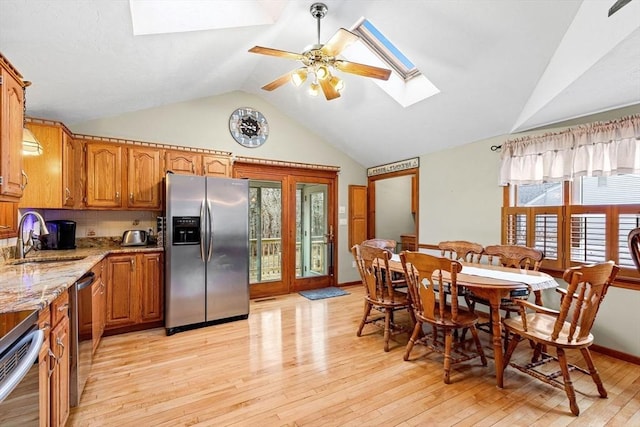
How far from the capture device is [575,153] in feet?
9.59

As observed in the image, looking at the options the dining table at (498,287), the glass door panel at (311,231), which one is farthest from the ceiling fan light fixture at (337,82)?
the glass door panel at (311,231)

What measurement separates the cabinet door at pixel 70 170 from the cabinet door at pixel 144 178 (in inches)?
19.5

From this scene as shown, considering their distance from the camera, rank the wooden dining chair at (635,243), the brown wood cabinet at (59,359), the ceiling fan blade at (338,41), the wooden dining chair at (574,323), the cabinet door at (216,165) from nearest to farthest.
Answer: the wooden dining chair at (635,243) < the brown wood cabinet at (59,359) < the wooden dining chair at (574,323) < the ceiling fan blade at (338,41) < the cabinet door at (216,165)

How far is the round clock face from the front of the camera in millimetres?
4555

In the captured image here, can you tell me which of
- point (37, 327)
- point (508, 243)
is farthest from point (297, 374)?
point (508, 243)

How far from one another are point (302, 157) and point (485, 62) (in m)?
3.05

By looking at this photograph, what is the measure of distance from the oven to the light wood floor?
0.91m

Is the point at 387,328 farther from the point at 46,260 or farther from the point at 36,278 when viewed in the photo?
the point at 46,260

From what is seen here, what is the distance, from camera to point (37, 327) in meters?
1.30

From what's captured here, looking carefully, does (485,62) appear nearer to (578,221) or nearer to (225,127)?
(578,221)

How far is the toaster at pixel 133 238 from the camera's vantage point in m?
3.61

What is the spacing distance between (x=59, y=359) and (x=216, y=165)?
113 inches

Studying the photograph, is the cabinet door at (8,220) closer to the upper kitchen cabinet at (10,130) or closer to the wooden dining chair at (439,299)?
the upper kitchen cabinet at (10,130)

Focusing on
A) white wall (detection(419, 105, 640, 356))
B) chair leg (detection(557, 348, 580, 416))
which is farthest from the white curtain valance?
A: chair leg (detection(557, 348, 580, 416))
